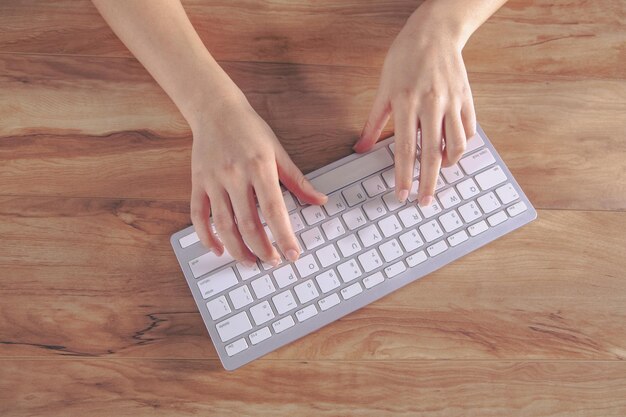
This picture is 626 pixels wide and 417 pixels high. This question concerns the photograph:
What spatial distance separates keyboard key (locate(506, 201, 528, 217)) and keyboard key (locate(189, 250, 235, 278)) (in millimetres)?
317

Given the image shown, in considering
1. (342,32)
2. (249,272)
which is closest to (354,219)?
(249,272)

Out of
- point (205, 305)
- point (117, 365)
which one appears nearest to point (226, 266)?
point (205, 305)

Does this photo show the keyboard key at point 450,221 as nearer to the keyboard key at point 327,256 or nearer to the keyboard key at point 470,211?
the keyboard key at point 470,211

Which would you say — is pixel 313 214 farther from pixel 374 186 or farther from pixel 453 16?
pixel 453 16

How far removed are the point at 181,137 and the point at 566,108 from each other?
0.47 meters

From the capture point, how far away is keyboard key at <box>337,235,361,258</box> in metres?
0.61

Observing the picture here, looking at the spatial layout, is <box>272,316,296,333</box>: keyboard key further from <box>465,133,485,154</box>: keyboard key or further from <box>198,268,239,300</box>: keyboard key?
<box>465,133,485,154</box>: keyboard key

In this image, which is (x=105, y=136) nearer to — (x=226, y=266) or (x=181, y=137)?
(x=181, y=137)

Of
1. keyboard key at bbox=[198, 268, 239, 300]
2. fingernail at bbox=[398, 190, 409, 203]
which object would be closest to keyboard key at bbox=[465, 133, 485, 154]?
fingernail at bbox=[398, 190, 409, 203]

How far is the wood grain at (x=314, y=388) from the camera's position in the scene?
58 cm

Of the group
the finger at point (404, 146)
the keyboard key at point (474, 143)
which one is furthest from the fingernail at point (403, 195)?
the keyboard key at point (474, 143)

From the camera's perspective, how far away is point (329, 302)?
0.60m

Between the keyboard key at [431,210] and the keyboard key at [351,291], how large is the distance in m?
0.11

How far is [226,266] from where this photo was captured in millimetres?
609
